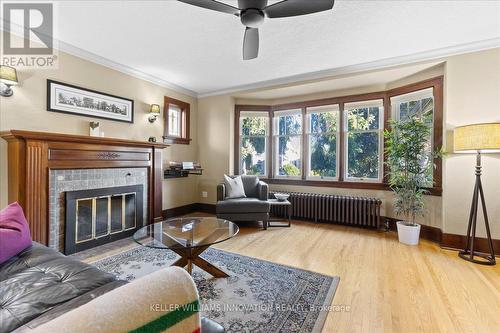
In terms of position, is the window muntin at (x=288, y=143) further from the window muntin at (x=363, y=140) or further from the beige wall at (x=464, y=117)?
the beige wall at (x=464, y=117)

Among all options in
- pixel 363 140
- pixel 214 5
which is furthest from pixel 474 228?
pixel 214 5

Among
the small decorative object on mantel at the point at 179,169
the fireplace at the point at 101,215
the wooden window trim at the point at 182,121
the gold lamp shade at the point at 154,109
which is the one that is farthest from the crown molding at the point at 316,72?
the fireplace at the point at 101,215

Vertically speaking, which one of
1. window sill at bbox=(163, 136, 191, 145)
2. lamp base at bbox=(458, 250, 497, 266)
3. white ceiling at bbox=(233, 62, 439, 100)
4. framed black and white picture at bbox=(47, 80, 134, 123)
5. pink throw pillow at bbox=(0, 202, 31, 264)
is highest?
white ceiling at bbox=(233, 62, 439, 100)

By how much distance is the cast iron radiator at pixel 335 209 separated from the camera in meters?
3.74

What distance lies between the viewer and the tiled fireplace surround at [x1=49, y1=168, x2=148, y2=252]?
2.56m

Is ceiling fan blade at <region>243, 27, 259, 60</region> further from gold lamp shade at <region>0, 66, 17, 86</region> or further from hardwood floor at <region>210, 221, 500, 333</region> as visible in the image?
gold lamp shade at <region>0, 66, 17, 86</region>

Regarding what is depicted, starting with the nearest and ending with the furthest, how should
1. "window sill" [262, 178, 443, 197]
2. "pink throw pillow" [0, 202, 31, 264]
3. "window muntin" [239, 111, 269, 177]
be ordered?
1. "pink throw pillow" [0, 202, 31, 264]
2. "window sill" [262, 178, 443, 197]
3. "window muntin" [239, 111, 269, 177]

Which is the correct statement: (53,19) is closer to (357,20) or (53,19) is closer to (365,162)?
(357,20)

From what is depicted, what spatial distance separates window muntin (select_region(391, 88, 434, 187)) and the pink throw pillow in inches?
174

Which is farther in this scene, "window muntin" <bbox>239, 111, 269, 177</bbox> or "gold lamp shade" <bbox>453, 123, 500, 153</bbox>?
"window muntin" <bbox>239, 111, 269, 177</bbox>

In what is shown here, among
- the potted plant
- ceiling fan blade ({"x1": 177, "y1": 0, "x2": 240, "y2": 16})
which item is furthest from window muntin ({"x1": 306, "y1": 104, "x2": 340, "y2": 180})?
ceiling fan blade ({"x1": 177, "y1": 0, "x2": 240, "y2": 16})

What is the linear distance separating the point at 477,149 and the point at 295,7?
2537mm

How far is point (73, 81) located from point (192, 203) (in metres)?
2.93

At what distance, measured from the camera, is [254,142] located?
502 centimetres
